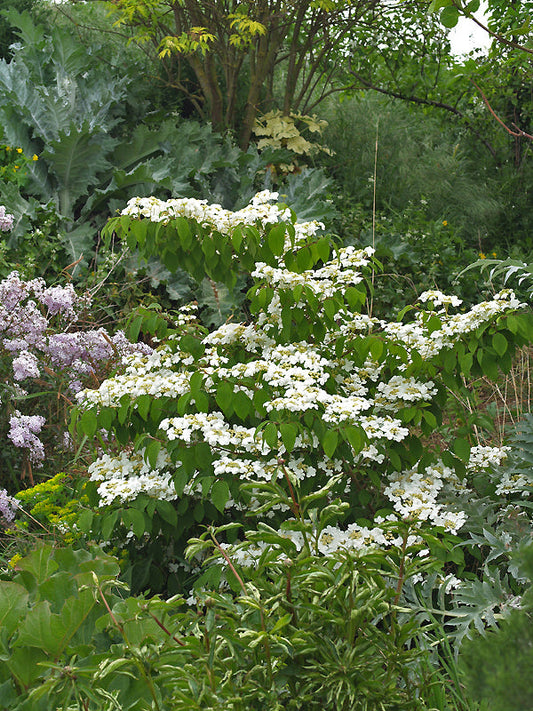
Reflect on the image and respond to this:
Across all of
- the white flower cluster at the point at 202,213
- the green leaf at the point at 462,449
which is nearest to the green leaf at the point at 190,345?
the white flower cluster at the point at 202,213

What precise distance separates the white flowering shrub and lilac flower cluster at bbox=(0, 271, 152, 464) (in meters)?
0.62

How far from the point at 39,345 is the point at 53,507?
2.80ft

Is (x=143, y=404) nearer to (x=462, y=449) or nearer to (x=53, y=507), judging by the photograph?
(x=53, y=507)

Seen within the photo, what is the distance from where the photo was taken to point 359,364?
8.52 ft

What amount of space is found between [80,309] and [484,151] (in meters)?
5.69

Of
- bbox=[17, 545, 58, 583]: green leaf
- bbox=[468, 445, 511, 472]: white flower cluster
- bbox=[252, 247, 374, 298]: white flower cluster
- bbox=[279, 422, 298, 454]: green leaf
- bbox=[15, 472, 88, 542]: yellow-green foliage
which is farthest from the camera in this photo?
bbox=[15, 472, 88, 542]: yellow-green foliage

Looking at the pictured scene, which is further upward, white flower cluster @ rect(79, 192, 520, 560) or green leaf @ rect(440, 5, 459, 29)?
green leaf @ rect(440, 5, 459, 29)

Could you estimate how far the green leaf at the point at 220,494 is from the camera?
2.12 m

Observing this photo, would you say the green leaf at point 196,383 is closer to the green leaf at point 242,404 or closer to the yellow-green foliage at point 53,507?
the green leaf at point 242,404

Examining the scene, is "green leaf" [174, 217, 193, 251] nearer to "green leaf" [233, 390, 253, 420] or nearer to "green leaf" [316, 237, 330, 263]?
"green leaf" [316, 237, 330, 263]

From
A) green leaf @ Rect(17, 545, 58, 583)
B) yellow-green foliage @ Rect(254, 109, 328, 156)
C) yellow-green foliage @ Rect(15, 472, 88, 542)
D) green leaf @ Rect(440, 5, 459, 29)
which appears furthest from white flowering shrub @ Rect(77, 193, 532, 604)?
yellow-green foliage @ Rect(254, 109, 328, 156)

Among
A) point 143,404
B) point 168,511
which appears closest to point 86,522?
point 168,511

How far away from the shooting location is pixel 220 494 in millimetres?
2139

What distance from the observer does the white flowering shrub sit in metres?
2.25
